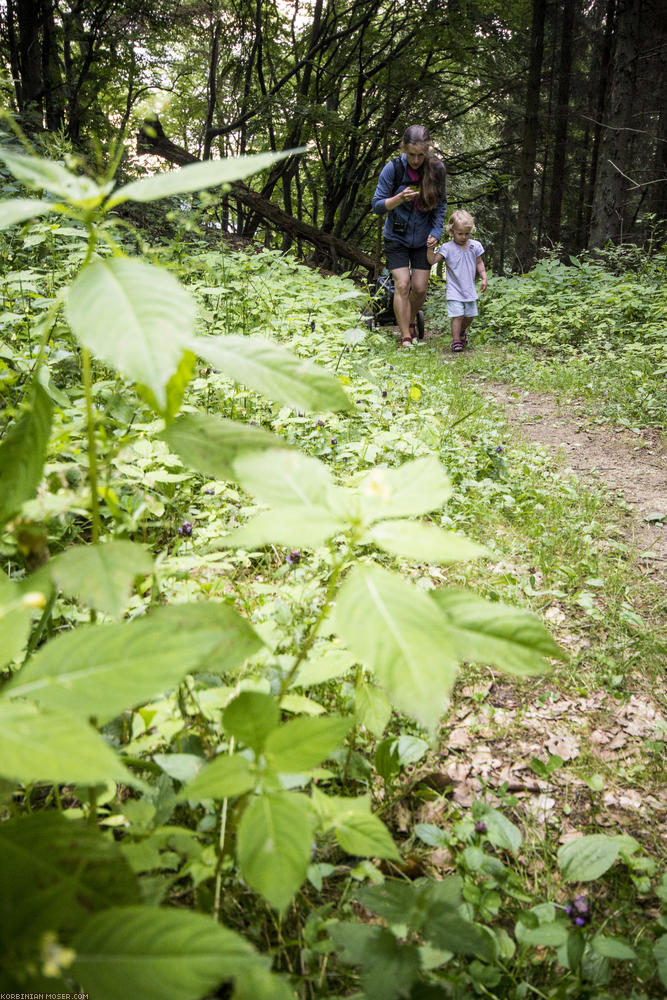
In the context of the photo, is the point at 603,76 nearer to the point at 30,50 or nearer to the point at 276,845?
the point at 30,50

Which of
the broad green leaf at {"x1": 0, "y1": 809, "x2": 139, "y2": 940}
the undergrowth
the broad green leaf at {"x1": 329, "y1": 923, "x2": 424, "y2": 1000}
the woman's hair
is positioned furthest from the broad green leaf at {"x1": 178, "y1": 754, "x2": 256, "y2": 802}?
the woman's hair

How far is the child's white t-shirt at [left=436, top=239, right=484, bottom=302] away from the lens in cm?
834

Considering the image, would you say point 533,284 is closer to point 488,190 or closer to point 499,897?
point 488,190

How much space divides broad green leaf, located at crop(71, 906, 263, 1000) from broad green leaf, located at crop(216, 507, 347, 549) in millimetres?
406

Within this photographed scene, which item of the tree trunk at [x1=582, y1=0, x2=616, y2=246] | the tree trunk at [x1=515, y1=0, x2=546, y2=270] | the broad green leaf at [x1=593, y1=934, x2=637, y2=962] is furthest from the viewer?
the tree trunk at [x1=582, y1=0, x2=616, y2=246]

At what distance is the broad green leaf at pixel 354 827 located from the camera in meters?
0.98

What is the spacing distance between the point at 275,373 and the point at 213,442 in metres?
0.15

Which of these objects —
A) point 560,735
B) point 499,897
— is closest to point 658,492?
point 560,735

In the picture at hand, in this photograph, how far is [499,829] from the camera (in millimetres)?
1391

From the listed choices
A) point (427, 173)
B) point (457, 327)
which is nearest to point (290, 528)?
point (427, 173)

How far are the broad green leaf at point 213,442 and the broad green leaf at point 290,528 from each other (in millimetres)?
118

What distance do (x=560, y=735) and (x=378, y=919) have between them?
86 centimetres

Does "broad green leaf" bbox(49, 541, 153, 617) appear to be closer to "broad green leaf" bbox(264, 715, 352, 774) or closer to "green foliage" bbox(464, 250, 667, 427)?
"broad green leaf" bbox(264, 715, 352, 774)

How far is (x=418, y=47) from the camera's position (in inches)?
549
